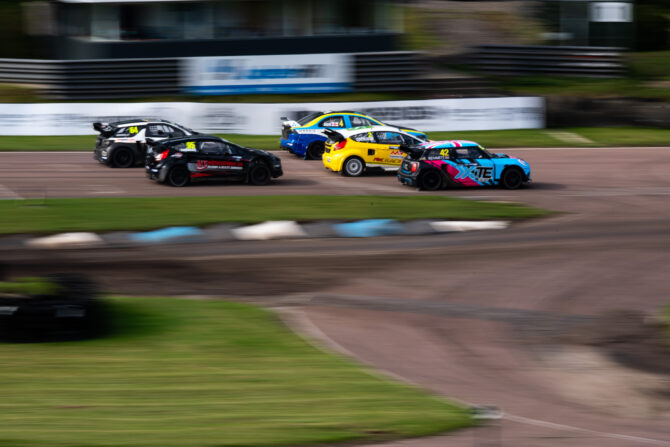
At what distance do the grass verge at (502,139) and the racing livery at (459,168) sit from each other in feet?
21.7

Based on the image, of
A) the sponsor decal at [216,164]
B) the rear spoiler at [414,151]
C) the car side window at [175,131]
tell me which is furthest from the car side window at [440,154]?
the car side window at [175,131]

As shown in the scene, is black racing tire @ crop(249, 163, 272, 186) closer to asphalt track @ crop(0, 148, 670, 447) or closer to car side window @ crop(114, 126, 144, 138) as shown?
asphalt track @ crop(0, 148, 670, 447)

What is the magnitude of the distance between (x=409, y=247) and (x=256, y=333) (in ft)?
19.2

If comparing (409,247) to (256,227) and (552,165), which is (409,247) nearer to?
(256,227)

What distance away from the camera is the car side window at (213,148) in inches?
862

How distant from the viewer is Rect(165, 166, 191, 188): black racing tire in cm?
2170

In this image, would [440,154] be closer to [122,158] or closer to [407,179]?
[407,179]

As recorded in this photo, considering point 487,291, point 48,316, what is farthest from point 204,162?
point 48,316

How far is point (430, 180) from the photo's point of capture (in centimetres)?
2175

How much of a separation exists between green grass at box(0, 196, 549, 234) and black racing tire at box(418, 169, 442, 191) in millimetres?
1677

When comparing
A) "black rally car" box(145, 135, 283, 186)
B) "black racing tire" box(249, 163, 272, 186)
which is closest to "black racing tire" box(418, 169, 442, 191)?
"black rally car" box(145, 135, 283, 186)

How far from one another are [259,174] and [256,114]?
8.70 meters

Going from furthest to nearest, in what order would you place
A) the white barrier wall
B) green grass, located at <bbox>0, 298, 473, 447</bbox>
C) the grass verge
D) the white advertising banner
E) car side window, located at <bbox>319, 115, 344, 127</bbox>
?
the white advertising banner, the white barrier wall, the grass verge, car side window, located at <bbox>319, 115, 344, 127</bbox>, green grass, located at <bbox>0, 298, 473, 447</bbox>

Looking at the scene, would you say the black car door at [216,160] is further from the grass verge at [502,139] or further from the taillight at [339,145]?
the grass verge at [502,139]
